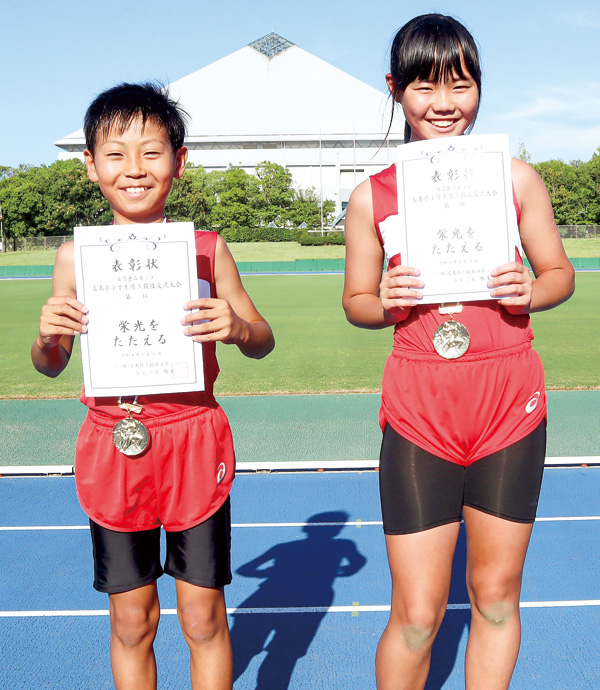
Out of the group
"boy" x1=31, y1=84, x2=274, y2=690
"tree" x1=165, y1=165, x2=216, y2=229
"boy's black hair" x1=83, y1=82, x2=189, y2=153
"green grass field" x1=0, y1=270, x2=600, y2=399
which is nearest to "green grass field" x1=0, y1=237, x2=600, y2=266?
"tree" x1=165, y1=165, x2=216, y2=229

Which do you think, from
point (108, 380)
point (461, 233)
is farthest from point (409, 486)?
point (108, 380)

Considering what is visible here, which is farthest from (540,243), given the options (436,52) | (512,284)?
(436,52)

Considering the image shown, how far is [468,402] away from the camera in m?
2.08

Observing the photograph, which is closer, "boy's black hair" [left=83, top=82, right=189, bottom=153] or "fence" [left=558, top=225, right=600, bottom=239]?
"boy's black hair" [left=83, top=82, right=189, bottom=153]

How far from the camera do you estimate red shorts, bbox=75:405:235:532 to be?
84.6 inches

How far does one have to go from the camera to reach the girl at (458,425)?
208 cm

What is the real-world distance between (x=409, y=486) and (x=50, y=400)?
701 cm

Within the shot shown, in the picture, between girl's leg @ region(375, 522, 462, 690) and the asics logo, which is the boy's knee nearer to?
girl's leg @ region(375, 522, 462, 690)

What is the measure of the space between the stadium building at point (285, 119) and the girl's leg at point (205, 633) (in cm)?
7588

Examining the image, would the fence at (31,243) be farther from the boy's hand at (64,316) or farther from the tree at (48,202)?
the boy's hand at (64,316)

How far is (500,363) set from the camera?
6.84ft

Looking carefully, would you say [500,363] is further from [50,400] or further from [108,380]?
[50,400]

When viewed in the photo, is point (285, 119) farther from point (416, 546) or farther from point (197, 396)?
point (416, 546)

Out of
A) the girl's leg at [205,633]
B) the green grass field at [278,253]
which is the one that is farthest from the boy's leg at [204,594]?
the green grass field at [278,253]
